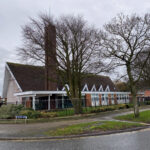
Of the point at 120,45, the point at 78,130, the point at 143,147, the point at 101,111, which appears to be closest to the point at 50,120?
the point at 78,130

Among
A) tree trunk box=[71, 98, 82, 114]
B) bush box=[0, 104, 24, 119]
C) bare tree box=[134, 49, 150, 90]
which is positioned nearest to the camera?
bare tree box=[134, 49, 150, 90]

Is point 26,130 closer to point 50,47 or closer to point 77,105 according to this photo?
point 77,105

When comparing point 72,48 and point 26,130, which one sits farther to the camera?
point 72,48

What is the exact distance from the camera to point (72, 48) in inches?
727

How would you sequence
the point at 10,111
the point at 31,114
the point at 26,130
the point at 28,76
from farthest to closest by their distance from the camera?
the point at 28,76 → the point at 10,111 → the point at 31,114 → the point at 26,130

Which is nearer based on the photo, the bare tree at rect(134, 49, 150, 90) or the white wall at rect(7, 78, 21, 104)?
the bare tree at rect(134, 49, 150, 90)

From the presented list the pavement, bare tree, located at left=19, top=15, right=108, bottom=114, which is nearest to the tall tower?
bare tree, located at left=19, top=15, right=108, bottom=114

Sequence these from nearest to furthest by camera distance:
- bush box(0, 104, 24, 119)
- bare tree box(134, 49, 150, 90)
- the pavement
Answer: the pavement < bare tree box(134, 49, 150, 90) < bush box(0, 104, 24, 119)

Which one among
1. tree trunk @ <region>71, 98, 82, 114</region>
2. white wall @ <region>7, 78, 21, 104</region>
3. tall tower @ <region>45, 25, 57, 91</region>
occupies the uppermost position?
tall tower @ <region>45, 25, 57, 91</region>

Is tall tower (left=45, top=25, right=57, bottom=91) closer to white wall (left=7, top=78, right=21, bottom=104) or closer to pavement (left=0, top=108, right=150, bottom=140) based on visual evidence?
pavement (left=0, top=108, right=150, bottom=140)

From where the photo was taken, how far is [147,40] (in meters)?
14.2

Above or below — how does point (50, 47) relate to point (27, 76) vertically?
above

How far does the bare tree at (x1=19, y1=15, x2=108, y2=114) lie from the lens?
58.9ft

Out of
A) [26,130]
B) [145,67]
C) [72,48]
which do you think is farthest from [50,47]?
[145,67]
